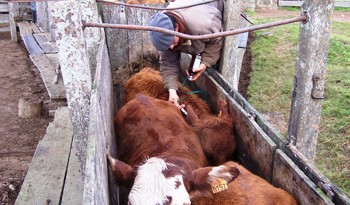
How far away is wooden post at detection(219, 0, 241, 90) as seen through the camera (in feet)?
14.6

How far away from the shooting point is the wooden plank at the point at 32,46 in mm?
9916

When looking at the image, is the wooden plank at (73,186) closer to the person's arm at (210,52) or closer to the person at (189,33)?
the person at (189,33)

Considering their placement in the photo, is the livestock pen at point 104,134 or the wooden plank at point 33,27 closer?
the livestock pen at point 104,134

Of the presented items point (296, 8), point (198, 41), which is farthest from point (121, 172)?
point (296, 8)

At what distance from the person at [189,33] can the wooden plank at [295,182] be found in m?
1.69

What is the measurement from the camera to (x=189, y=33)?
14.1 feet

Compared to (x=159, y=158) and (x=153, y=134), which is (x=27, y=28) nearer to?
(x=153, y=134)

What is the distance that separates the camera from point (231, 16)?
445 centimetres

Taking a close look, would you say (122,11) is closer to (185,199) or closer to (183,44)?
(183,44)

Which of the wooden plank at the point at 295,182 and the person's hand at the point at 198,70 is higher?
the person's hand at the point at 198,70

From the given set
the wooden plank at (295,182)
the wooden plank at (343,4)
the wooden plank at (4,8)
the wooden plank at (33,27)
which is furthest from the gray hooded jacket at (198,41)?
the wooden plank at (343,4)

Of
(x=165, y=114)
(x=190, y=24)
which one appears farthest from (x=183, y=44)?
(x=165, y=114)

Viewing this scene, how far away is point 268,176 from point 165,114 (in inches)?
43.6

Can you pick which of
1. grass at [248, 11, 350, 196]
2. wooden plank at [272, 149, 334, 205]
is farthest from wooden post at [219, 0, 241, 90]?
grass at [248, 11, 350, 196]
